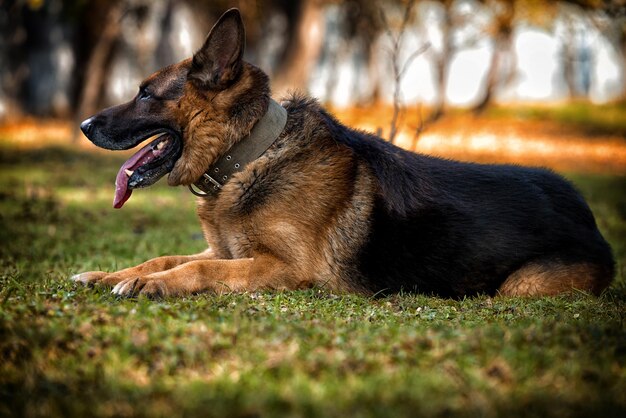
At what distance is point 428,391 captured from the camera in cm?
351

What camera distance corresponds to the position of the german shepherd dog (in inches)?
227

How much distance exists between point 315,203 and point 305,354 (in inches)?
78.8

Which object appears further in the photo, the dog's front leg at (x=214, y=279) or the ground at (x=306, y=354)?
the dog's front leg at (x=214, y=279)

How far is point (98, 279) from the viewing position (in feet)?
19.0

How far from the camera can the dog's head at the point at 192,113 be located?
5930mm

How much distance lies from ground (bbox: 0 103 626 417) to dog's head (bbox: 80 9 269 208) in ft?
4.06

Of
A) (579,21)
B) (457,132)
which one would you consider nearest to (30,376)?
(457,132)

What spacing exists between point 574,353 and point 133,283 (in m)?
3.04

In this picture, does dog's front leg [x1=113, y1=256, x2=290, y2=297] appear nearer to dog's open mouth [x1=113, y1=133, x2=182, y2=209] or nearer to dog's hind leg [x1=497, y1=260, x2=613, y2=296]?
dog's open mouth [x1=113, y1=133, x2=182, y2=209]

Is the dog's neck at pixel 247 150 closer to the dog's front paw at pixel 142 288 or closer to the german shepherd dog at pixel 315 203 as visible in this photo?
the german shepherd dog at pixel 315 203

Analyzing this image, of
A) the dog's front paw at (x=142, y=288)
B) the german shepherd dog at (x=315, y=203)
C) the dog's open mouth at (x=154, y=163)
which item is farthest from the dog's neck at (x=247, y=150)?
the dog's front paw at (x=142, y=288)

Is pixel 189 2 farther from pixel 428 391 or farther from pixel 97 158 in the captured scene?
pixel 428 391

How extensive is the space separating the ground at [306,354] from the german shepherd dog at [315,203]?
9.5 inches

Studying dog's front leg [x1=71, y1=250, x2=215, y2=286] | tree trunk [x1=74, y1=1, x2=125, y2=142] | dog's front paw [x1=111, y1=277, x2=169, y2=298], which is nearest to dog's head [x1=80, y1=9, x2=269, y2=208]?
dog's front leg [x1=71, y1=250, x2=215, y2=286]
